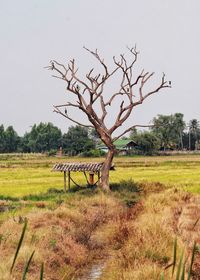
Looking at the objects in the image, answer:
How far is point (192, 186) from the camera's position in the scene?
36531 mm

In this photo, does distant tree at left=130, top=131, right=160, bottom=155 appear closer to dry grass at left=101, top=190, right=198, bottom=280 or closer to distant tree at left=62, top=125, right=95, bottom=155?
distant tree at left=62, top=125, right=95, bottom=155

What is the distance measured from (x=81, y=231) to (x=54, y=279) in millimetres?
4457

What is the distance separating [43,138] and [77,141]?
1114 inches

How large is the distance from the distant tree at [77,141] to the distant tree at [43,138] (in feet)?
23.6

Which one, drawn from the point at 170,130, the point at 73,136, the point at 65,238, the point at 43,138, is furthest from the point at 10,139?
the point at 65,238

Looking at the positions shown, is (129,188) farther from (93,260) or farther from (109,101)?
(93,260)

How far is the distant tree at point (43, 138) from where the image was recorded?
513 feet

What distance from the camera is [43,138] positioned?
156 metres

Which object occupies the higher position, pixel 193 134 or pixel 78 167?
pixel 193 134

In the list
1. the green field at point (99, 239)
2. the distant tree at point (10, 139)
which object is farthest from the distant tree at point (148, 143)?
the green field at point (99, 239)

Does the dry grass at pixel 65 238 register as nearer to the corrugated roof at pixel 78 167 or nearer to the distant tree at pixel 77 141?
the corrugated roof at pixel 78 167

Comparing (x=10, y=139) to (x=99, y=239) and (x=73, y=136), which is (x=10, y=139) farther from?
(x=99, y=239)

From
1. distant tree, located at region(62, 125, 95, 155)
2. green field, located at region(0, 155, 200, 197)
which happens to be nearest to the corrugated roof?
green field, located at region(0, 155, 200, 197)

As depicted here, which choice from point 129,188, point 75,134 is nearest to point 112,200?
point 129,188
